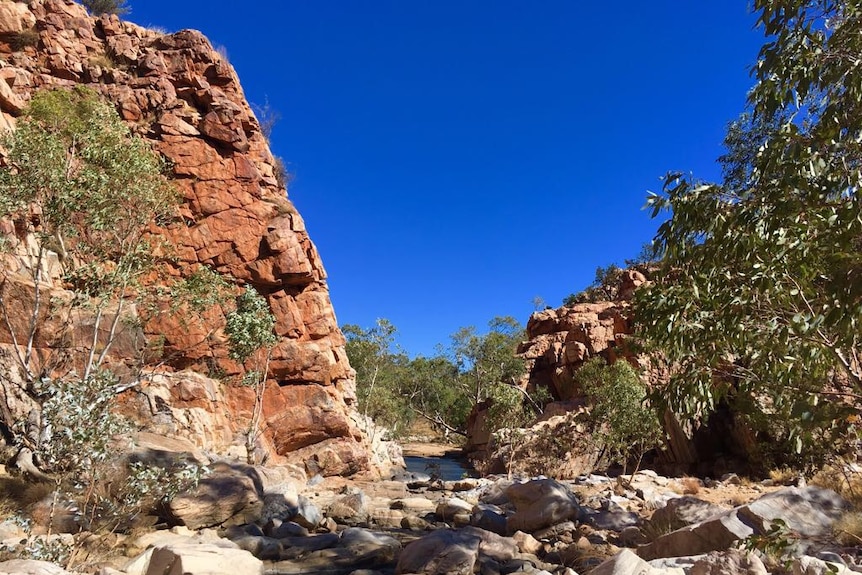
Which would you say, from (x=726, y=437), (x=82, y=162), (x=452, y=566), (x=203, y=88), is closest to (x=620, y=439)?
(x=726, y=437)

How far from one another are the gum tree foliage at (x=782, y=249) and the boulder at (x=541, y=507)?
9.06m

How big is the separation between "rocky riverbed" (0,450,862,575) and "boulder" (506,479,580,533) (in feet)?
0.12

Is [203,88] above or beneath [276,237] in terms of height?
above

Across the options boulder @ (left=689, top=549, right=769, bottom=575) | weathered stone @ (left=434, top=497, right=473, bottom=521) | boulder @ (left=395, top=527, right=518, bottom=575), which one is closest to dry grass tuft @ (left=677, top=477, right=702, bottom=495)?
weathered stone @ (left=434, top=497, right=473, bottom=521)

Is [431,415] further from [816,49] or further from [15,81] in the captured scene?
[816,49]

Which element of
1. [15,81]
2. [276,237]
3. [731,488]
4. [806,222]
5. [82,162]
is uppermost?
[15,81]

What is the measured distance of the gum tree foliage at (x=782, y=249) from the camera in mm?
3914

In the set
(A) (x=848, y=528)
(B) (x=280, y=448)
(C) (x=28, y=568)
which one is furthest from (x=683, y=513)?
(B) (x=280, y=448)

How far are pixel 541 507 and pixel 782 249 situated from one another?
449 inches

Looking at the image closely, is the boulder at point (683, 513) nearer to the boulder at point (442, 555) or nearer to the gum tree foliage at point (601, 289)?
the boulder at point (442, 555)

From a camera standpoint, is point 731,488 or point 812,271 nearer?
point 812,271

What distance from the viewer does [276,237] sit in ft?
102

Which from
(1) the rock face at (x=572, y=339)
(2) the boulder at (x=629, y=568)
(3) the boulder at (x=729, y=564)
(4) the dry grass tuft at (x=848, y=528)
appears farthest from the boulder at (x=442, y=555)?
(1) the rock face at (x=572, y=339)

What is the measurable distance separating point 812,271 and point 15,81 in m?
36.5
